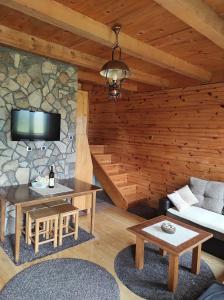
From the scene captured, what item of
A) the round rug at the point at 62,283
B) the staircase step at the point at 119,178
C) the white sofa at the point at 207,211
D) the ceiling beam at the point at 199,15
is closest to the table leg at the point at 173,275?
the round rug at the point at 62,283

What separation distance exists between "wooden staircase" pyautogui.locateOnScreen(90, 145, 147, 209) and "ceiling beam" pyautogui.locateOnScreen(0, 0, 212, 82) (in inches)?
108

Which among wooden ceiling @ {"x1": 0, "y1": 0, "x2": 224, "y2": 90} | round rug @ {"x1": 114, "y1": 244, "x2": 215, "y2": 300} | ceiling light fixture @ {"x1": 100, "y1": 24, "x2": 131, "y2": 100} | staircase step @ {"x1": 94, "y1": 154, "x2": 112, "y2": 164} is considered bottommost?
round rug @ {"x1": 114, "y1": 244, "x2": 215, "y2": 300}

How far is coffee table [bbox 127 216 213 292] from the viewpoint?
238 cm

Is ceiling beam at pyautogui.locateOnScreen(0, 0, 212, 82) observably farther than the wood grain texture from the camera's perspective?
No

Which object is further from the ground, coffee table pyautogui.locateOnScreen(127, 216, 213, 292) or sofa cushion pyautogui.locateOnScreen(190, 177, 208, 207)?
sofa cushion pyautogui.locateOnScreen(190, 177, 208, 207)

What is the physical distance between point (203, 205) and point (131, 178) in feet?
6.38

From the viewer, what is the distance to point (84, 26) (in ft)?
7.13

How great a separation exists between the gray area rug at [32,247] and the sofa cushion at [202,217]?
1.37m

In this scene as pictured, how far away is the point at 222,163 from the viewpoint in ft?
12.6

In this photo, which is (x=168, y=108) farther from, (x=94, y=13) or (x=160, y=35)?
(x=94, y=13)

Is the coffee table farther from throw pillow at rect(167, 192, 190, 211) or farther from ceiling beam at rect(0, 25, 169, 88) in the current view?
ceiling beam at rect(0, 25, 169, 88)

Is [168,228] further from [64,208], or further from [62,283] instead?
[64,208]

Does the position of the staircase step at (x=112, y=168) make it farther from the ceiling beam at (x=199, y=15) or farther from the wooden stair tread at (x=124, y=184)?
the ceiling beam at (x=199, y=15)

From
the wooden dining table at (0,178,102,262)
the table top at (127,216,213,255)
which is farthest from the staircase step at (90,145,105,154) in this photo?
the table top at (127,216,213,255)
